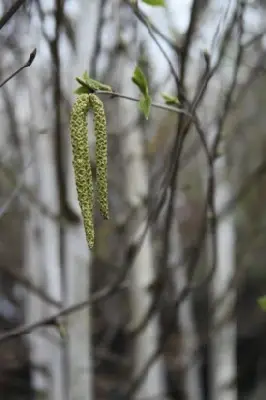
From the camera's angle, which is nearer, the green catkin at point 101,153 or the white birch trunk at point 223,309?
the green catkin at point 101,153

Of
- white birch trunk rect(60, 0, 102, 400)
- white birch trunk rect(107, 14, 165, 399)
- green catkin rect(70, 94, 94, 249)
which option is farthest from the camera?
white birch trunk rect(107, 14, 165, 399)

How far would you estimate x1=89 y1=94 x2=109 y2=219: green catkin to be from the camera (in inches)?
18.7

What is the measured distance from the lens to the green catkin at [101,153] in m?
0.47

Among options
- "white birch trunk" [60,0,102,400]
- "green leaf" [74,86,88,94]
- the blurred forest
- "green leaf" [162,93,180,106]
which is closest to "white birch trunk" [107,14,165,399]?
the blurred forest

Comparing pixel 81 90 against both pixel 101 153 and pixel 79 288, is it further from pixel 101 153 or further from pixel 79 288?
pixel 79 288

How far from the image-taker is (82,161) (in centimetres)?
48

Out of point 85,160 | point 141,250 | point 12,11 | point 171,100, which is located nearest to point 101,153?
point 85,160

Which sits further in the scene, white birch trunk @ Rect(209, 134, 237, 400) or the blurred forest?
white birch trunk @ Rect(209, 134, 237, 400)

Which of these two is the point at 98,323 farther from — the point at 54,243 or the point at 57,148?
the point at 57,148

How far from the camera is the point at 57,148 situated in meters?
1.14

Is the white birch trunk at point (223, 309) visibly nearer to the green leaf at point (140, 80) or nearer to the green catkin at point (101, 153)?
the green leaf at point (140, 80)

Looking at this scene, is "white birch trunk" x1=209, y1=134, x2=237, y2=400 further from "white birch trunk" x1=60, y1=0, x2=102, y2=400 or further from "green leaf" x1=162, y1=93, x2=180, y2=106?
"green leaf" x1=162, y1=93, x2=180, y2=106

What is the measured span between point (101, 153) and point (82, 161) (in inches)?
1.1

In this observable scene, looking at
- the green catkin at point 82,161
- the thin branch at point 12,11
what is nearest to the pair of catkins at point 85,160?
the green catkin at point 82,161
